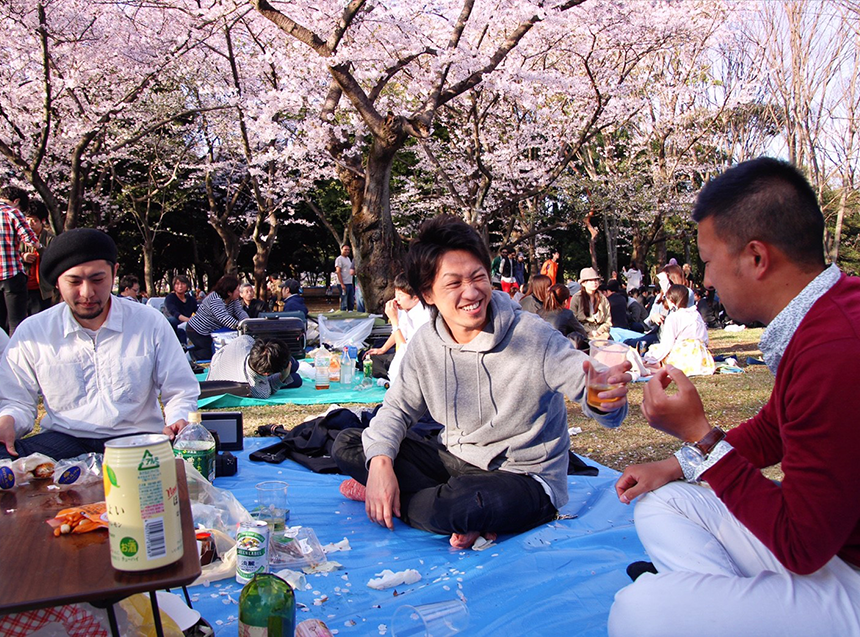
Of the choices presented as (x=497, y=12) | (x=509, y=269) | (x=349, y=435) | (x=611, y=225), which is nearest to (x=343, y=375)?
(x=349, y=435)

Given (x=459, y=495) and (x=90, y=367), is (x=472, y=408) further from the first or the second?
(x=90, y=367)

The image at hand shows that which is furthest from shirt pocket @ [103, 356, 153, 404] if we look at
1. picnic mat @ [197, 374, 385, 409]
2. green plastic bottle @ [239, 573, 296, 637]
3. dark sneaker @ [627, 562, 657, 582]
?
picnic mat @ [197, 374, 385, 409]

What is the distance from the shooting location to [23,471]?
2139 mm

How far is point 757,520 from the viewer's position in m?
1.62

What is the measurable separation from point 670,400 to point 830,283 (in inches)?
19.4

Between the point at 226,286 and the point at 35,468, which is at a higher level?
the point at 226,286

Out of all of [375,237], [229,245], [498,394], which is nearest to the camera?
[498,394]

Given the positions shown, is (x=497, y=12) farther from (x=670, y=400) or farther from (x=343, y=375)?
(x=670, y=400)

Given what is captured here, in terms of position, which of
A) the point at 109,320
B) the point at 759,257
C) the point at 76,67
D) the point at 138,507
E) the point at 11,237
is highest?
the point at 76,67

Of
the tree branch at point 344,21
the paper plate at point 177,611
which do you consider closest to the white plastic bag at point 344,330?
the tree branch at point 344,21

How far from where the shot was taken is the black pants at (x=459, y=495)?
296 centimetres

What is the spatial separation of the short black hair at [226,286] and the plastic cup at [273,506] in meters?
6.22

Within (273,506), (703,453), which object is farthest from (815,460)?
(273,506)

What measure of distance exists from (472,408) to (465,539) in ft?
1.94
